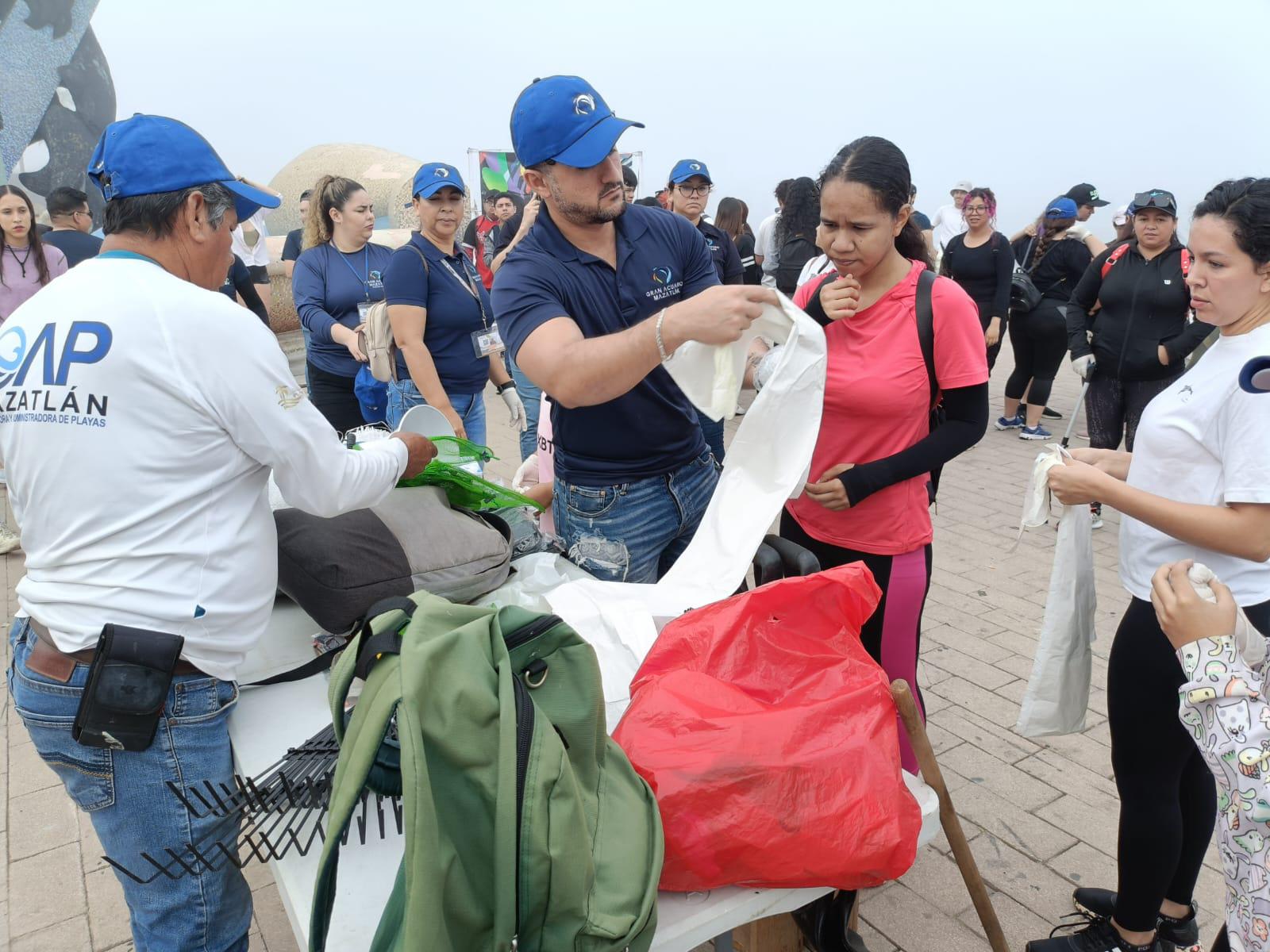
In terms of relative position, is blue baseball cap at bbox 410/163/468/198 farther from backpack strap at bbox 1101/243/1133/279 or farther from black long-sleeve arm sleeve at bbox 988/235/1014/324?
black long-sleeve arm sleeve at bbox 988/235/1014/324

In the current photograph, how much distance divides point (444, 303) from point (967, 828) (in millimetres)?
2941

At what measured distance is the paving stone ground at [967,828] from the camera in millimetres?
2389

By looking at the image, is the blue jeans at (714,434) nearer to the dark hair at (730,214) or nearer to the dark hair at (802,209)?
the dark hair at (802,209)

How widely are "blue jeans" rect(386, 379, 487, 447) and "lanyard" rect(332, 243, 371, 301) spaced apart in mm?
787

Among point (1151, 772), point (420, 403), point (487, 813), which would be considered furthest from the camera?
point (420, 403)

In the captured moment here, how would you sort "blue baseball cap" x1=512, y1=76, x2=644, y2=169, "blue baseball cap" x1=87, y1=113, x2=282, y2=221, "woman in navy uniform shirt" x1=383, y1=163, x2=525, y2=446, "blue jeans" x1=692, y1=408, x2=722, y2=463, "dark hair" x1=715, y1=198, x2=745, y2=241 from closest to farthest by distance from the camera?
"blue baseball cap" x1=87, y1=113, x2=282, y2=221, "blue baseball cap" x1=512, y1=76, x2=644, y2=169, "woman in navy uniform shirt" x1=383, y1=163, x2=525, y2=446, "blue jeans" x1=692, y1=408, x2=722, y2=463, "dark hair" x1=715, y1=198, x2=745, y2=241

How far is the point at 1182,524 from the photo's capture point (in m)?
1.69

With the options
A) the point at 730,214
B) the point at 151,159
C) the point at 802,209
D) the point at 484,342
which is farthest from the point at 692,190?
the point at 151,159

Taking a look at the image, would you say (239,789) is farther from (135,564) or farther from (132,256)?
(132,256)

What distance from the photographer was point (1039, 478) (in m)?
1.92

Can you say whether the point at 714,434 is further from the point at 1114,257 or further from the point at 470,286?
the point at 1114,257

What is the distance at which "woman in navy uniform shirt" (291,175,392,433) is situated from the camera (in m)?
4.56

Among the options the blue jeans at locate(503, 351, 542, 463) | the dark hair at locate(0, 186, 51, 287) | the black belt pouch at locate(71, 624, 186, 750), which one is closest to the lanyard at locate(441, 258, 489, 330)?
the blue jeans at locate(503, 351, 542, 463)

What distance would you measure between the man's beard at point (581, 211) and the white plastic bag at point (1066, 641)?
4.31 ft
